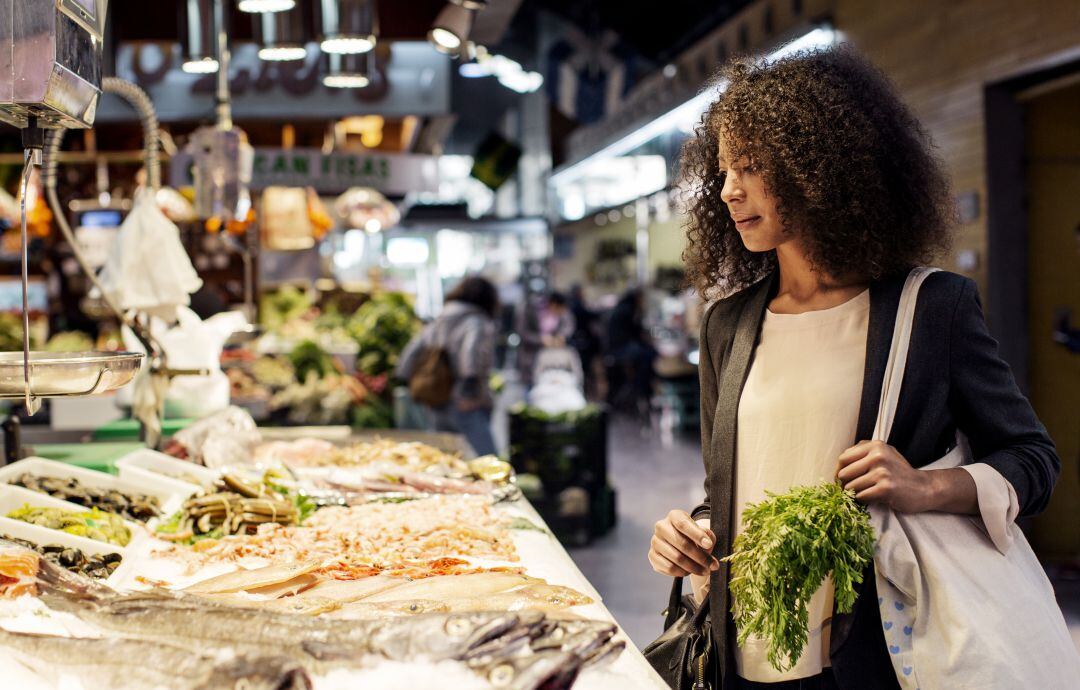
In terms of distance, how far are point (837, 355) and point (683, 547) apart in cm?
47

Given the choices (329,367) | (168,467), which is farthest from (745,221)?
(329,367)

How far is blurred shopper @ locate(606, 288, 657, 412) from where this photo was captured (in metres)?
13.5

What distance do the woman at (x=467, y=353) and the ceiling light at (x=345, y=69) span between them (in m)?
2.81

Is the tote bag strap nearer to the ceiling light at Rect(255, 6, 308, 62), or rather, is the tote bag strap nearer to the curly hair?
the curly hair

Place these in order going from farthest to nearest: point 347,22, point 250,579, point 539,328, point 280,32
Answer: point 539,328, point 280,32, point 347,22, point 250,579

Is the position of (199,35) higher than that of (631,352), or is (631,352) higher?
(199,35)

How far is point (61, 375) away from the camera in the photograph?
1.86 m

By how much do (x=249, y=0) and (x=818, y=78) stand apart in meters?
2.61

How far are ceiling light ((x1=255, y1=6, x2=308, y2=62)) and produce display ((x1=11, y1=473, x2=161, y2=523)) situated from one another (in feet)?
7.14

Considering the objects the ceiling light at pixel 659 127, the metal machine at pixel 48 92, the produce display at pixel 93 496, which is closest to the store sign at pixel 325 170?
the ceiling light at pixel 659 127

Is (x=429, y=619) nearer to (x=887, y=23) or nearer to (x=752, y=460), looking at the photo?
(x=752, y=460)

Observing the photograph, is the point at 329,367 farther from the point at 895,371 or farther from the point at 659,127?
the point at 659,127

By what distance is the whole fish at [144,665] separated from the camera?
4.36 ft

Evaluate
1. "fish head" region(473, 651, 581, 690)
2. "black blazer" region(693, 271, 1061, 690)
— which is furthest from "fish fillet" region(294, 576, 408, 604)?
"black blazer" region(693, 271, 1061, 690)
